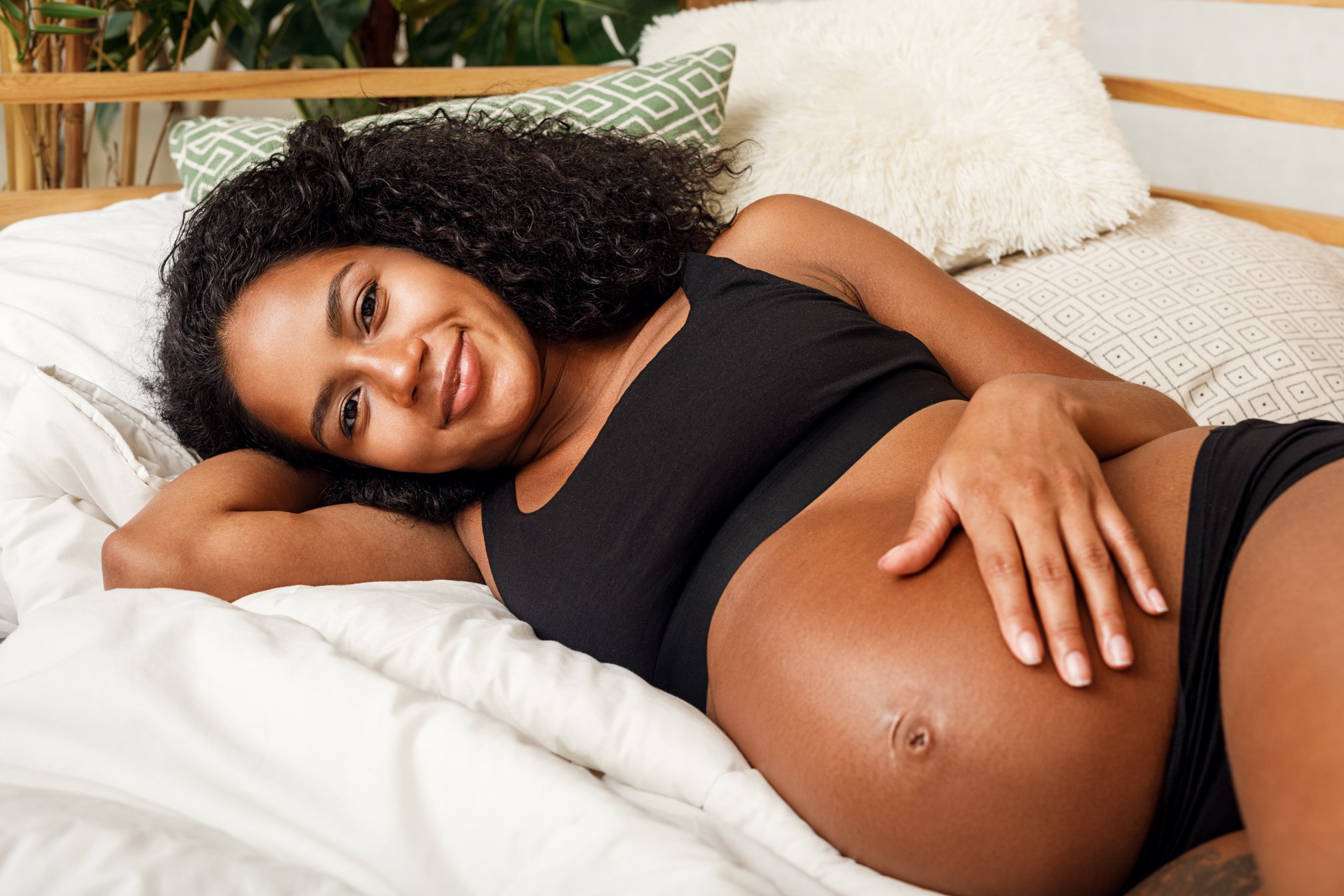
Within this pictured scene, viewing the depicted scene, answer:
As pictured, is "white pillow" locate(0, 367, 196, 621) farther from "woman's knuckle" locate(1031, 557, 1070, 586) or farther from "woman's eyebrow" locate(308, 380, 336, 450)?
"woman's knuckle" locate(1031, 557, 1070, 586)

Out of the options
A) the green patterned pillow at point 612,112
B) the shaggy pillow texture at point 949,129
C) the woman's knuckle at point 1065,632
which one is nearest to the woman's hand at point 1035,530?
the woman's knuckle at point 1065,632

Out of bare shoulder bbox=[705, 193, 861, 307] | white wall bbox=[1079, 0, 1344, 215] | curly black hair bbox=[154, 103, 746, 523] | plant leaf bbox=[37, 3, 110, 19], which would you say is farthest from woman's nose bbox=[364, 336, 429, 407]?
white wall bbox=[1079, 0, 1344, 215]

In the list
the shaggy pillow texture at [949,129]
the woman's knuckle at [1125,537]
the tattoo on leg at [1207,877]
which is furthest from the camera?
the shaggy pillow texture at [949,129]

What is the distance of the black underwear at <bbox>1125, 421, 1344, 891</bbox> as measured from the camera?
72 cm

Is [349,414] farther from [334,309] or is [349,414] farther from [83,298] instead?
[83,298]

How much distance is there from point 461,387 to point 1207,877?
2.54ft

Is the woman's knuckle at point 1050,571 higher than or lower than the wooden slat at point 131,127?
higher

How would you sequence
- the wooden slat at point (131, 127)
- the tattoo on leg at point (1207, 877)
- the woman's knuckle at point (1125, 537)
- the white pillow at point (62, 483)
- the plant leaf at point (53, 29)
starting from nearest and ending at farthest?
the tattoo on leg at point (1207, 877) → the woman's knuckle at point (1125, 537) → the white pillow at point (62, 483) → the plant leaf at point (53, 29) → the wooden slat at point (131, 127)

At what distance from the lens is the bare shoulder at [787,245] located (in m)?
1.19

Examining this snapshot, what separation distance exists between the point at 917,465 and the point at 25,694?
2.61ft

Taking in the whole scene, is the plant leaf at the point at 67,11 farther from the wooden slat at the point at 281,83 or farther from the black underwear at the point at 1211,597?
the black underwear at the point at 1211,597

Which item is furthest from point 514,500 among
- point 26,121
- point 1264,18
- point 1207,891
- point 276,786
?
point 1264,18

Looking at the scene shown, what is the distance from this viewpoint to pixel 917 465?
94 centimetres

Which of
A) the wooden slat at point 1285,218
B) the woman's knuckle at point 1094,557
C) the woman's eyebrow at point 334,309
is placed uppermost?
the wooden slat at point 1285,218
